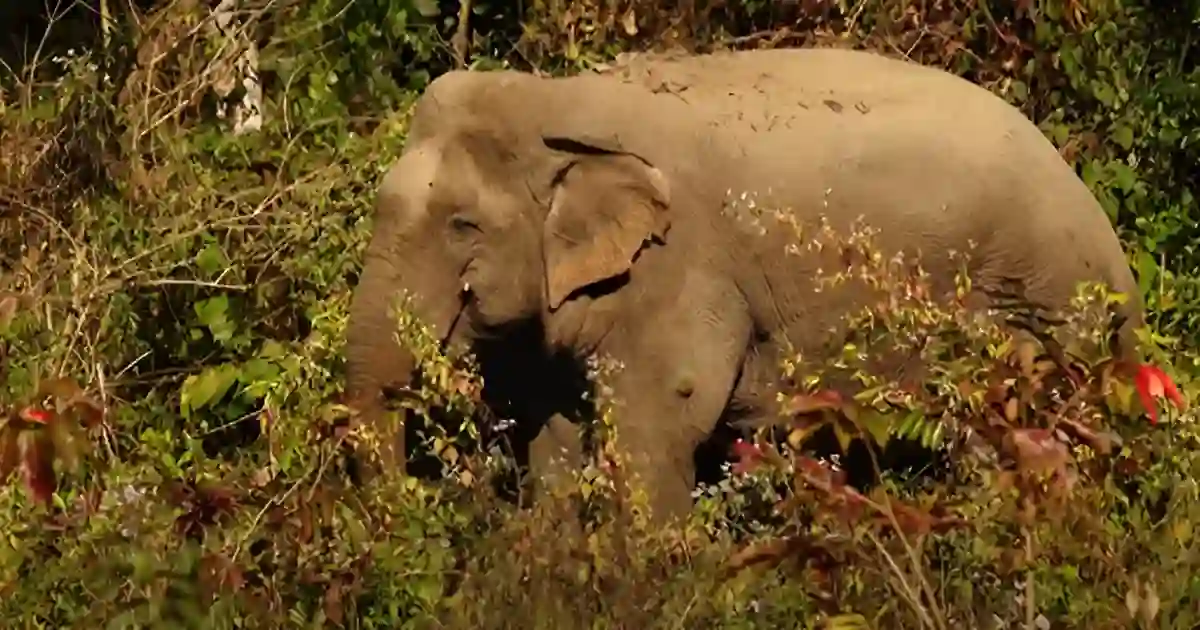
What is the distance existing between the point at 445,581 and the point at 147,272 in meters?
2.75

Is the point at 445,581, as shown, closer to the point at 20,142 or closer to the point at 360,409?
the point at 360,409

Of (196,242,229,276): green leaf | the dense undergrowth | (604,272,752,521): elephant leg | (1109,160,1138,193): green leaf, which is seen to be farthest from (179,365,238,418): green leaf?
(1109,160,1138,193): green leaf

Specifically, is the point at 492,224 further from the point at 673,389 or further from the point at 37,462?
the point at 37,462

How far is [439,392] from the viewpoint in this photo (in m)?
4.25

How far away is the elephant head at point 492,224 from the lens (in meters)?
4.79

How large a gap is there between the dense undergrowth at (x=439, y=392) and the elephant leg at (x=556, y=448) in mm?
249

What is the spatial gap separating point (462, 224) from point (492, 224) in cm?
7

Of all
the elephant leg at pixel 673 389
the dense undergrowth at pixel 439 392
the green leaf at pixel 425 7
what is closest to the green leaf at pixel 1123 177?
the dense undergrowth at pixel 439 392

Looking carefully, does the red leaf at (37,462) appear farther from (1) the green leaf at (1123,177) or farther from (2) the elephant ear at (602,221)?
(1) the green leaf at (1123,177)

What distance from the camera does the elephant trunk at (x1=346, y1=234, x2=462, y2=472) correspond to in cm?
472

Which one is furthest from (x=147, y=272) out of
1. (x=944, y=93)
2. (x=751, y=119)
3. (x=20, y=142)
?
(x=944, y=93)

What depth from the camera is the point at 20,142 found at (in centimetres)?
711

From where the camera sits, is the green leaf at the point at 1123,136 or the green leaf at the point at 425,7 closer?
the green leaf at the point at 1123,136

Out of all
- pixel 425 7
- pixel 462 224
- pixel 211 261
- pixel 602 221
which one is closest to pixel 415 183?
pixel 462 224
